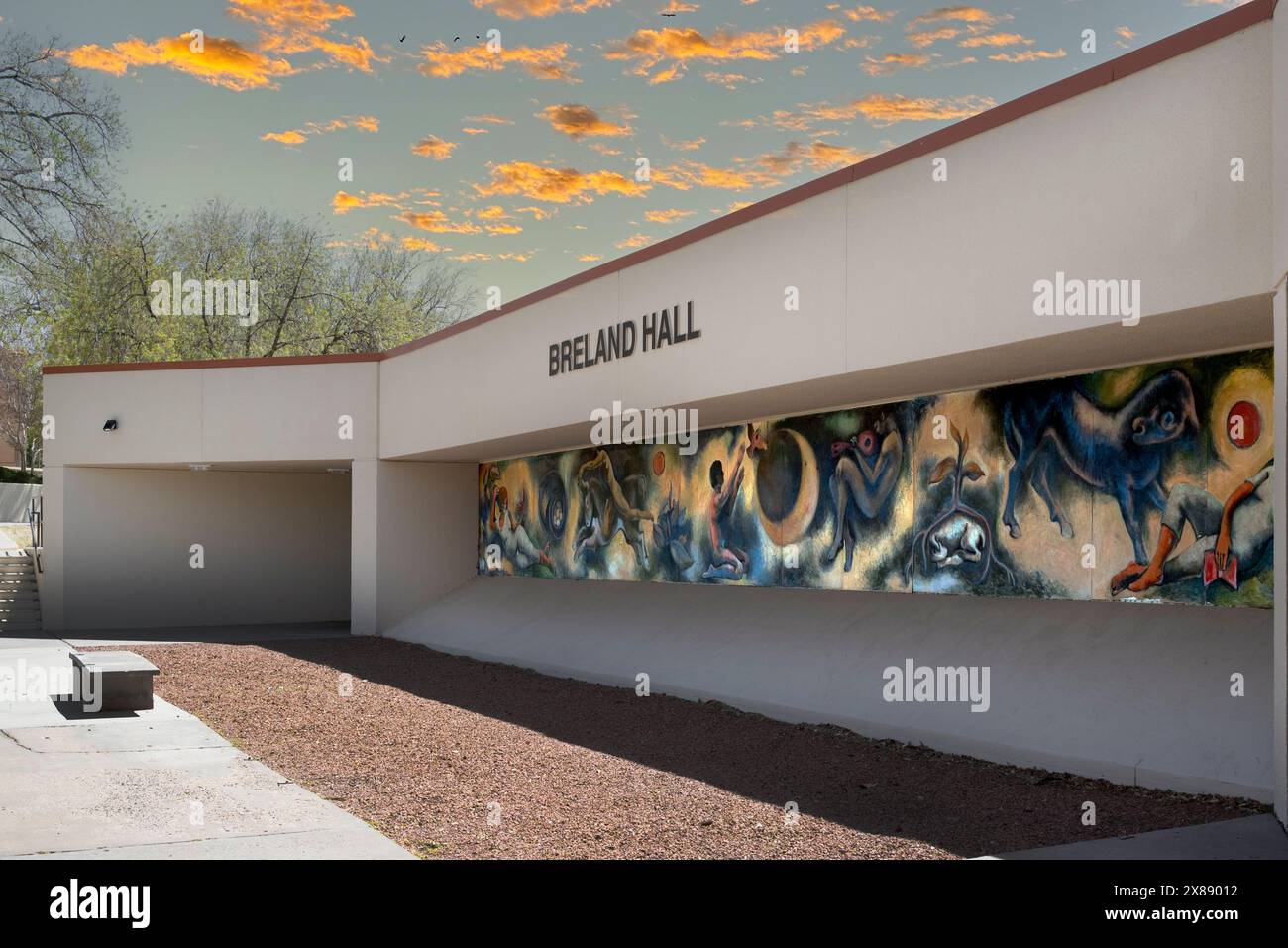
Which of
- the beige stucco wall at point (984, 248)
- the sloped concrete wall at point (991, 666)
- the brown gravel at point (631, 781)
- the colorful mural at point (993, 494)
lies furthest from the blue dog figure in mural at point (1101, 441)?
the brown gravel at point (631, 781)

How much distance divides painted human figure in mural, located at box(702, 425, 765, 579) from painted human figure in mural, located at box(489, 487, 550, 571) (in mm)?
5166

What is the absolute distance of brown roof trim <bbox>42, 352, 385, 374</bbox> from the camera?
23.0 meters

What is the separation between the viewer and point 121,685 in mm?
12219

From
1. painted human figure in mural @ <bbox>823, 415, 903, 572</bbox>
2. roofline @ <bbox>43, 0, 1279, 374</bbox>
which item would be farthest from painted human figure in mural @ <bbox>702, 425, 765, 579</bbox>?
roofline @ <bbox>43, 0, 1279, 374</bbox>

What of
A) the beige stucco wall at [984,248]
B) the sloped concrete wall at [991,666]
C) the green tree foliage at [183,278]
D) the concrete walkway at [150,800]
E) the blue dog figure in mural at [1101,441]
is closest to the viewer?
the concrete walkway at [150,800]

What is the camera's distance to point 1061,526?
11227 mm

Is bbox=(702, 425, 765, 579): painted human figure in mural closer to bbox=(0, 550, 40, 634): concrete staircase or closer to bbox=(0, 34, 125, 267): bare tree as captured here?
bbox=(0, 550, 40, 634): concrete staircase

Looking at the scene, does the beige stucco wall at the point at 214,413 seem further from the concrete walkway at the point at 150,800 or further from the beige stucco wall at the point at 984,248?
the concrete walkway at the point at 150,800

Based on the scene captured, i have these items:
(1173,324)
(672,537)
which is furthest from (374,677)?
(1173,324)

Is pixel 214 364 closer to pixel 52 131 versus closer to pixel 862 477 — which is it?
pixel 52 131

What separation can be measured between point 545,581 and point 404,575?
3.54 metres

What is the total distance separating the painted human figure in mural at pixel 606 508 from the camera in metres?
18.1

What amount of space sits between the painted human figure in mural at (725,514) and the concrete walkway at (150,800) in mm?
6973
